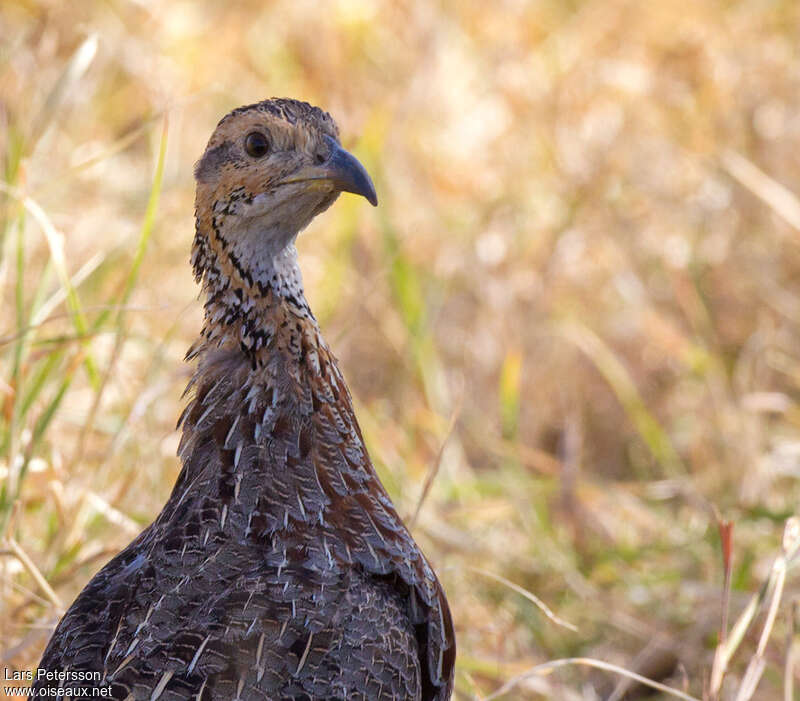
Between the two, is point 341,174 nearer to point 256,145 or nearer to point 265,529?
point 256,145

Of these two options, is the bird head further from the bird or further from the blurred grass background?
the blurred grass background

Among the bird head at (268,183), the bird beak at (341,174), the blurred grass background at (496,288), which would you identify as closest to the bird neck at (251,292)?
the bird head at (268,183)

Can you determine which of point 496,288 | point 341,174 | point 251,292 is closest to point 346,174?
point 341,174

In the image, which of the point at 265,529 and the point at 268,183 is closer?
the point at 265,529

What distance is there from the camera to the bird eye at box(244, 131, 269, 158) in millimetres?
3188

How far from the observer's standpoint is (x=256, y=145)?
125 inches

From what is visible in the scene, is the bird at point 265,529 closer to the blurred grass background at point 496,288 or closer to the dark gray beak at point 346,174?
the dark gray beak at point 346,174

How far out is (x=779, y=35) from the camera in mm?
7105

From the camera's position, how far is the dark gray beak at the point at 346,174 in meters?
3.12

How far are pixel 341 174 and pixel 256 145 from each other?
0.78 ft

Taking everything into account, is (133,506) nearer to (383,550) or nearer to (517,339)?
(383,550)

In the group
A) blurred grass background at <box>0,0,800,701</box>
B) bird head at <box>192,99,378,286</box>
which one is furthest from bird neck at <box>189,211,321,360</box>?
blurred grass background at <box>0,0,800,701</box>

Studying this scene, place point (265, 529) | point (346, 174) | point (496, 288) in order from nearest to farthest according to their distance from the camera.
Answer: point (265, 529), point (346, 174), point (496, 288)

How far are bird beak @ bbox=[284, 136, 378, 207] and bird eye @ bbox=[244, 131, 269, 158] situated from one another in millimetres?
105
